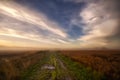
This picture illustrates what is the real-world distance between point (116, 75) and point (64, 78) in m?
3.61

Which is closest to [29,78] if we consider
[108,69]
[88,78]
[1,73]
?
[1,73]

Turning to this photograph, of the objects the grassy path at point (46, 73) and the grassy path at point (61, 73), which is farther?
the grassy path at point (46, 73)

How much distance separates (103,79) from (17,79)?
5.70 metres

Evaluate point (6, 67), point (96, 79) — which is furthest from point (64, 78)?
point (6, 67)

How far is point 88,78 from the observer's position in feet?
35.4

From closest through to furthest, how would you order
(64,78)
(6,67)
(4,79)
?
(4,79)
(6,67)
(64,78)

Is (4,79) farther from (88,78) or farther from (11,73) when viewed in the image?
(88,78)

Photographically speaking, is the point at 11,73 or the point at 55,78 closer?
the point at 11,73

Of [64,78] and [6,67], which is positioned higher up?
[6,67]

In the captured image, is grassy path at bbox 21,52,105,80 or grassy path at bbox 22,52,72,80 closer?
grassy path at bbox 21,52,105,80

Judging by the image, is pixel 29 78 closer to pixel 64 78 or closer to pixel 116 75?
pixel 64 78

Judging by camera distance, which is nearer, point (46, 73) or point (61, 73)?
point (46, 73)

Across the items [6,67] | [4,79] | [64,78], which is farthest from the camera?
[64,78]

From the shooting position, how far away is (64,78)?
36.4 ft
